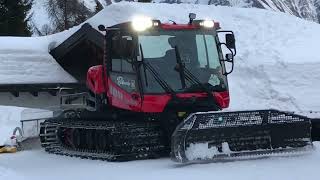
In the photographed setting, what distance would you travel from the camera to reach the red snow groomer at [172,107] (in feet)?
33.7

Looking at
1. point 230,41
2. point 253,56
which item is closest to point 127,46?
point 230,41

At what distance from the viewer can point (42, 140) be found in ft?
45.9

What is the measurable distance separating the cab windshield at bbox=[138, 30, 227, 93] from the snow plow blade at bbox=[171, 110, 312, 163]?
42.3 inches

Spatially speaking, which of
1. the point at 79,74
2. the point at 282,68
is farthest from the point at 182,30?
the point at 79,74

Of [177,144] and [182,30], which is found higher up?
[182,30]

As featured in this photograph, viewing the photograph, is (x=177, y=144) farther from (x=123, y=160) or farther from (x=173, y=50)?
(x=173, y=50)

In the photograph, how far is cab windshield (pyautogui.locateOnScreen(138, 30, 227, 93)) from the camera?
1105 centimetres

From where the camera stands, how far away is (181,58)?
1120 centimetres

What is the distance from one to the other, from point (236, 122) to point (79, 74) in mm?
17556

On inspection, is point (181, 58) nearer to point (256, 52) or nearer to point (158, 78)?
point (158, 78)

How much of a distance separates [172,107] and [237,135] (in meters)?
1.28

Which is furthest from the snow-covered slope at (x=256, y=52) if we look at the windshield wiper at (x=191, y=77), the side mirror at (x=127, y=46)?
the side mirror at (x=127, y=46)

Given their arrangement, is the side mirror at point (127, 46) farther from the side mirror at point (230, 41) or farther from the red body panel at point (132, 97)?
the side mirror at point (230, 41)

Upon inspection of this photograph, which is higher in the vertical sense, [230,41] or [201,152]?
[230,41]
